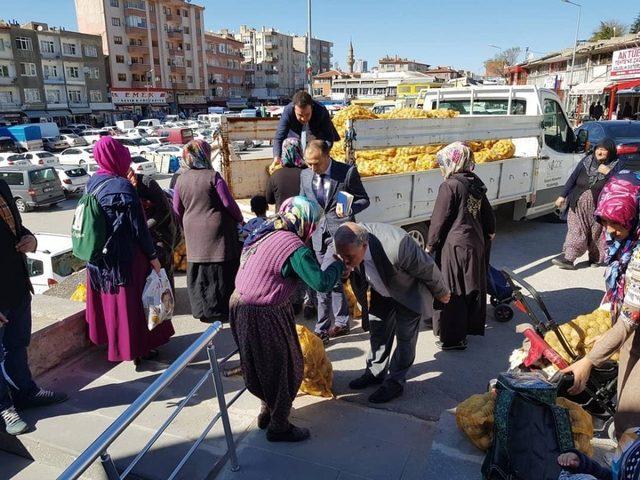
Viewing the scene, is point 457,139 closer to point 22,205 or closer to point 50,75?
point 22,205

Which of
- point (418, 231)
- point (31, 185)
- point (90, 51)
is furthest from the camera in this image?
point (90, 51)

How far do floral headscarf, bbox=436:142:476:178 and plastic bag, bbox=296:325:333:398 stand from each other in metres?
1.89

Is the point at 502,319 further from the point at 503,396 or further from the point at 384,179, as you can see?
the point at 503,396

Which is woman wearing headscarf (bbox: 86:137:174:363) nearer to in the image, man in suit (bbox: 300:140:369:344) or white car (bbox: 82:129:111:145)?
man in suit (bbox: 300:140:369:344)

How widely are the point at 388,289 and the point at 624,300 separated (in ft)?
4.68

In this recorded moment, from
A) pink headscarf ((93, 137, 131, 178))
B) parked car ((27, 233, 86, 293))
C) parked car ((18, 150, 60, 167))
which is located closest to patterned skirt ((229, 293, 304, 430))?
pink headscarf ((93, 137, 131, 178))

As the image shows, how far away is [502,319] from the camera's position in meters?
5.06

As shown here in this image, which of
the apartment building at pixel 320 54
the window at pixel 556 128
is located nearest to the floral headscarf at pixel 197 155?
the window at pixel 556 128

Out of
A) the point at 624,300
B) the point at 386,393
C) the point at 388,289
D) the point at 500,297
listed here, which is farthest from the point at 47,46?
the point at 624,300

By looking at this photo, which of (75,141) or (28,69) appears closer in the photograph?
(75,141)

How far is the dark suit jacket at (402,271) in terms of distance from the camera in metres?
3.19

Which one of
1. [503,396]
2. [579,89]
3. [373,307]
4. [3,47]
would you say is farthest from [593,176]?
[3,47]

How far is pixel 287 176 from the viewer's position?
15.1 ft

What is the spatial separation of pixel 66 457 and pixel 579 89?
3972 centimetres
